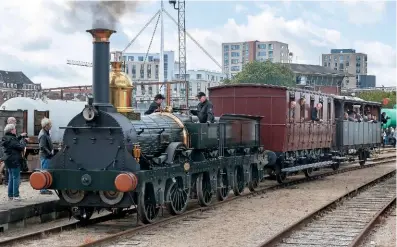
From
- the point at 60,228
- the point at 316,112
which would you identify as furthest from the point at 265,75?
the point at 60,228

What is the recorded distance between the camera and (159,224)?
458 inches

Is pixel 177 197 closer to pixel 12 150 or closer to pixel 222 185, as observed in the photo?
pixel 222 185

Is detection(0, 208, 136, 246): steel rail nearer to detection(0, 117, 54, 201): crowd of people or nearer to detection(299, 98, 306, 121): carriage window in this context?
detection(0, 117, 54, 201): crowd of people

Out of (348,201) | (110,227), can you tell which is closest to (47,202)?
(110,227)

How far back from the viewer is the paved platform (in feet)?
37.1

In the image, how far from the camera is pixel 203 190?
14.6 metres

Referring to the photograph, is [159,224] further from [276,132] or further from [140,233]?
[276,132]

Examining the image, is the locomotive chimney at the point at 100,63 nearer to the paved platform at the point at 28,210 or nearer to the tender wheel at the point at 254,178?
the paved platform at the point at 28,210

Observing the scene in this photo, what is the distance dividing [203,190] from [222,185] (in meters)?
1.03

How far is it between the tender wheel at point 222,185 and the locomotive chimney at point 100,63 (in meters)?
4.92

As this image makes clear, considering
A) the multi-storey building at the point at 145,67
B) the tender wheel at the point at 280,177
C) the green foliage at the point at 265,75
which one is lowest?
the tender wheel at the point at 280,177

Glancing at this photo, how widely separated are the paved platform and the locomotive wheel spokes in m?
2.93

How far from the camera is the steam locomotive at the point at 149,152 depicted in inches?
437

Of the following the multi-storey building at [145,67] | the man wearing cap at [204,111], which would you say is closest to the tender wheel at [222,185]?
the man wearing cap at [204,111]
